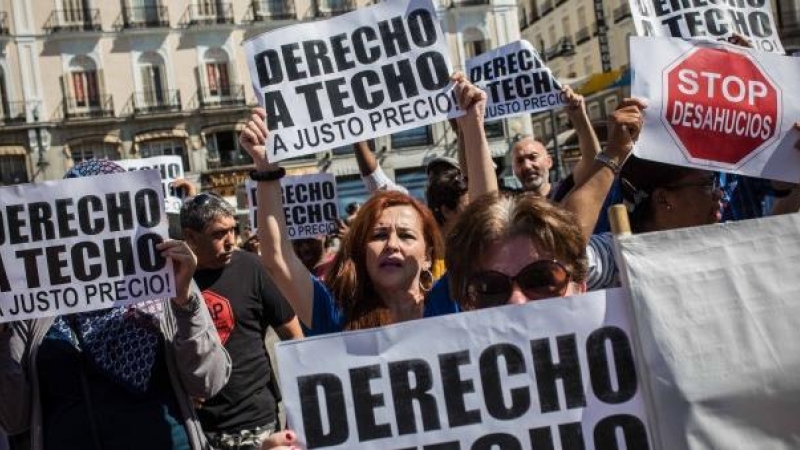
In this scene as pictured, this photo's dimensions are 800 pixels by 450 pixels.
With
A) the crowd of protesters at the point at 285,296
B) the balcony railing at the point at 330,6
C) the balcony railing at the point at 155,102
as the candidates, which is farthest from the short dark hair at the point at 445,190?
the balcony railing at the point at 330,6

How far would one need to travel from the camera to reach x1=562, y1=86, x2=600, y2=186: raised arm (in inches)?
156

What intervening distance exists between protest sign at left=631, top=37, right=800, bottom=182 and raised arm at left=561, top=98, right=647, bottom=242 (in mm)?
39

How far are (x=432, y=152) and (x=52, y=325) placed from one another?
1377 inches

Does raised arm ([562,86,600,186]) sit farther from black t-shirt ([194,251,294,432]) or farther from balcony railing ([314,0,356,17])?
balcony railing ([314,0,356,17])

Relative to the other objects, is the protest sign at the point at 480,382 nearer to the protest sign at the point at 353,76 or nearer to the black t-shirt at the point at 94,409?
the black t-shirt at the point at 94,409

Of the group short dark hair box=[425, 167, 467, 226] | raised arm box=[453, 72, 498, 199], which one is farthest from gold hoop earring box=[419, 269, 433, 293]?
short dark hair box=[425, 167, 467, 226]

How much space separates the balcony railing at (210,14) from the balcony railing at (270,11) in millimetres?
771

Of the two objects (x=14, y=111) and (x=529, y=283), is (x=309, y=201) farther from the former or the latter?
(x=14, y=111)


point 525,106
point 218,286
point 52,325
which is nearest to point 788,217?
point 52,325

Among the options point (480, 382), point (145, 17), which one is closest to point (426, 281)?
point (480, 382)

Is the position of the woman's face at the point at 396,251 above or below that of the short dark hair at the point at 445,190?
below

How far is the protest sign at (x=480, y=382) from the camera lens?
6.70ft

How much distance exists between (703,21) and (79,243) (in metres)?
2.74

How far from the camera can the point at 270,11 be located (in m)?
38.9
